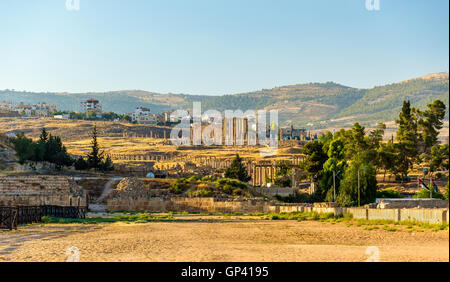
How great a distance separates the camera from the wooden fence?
2730 centimetres

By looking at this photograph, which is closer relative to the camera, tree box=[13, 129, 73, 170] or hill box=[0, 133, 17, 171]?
hill box=[0, 133, 17, 171]

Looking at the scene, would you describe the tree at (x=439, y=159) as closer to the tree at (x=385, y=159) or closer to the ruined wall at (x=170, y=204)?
the tree at (x=385, y=159)

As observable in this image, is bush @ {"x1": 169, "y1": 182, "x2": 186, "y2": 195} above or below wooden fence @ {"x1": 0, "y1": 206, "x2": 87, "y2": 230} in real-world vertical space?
below

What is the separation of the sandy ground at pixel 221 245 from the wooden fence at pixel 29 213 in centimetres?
93

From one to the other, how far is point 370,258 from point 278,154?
477 ft

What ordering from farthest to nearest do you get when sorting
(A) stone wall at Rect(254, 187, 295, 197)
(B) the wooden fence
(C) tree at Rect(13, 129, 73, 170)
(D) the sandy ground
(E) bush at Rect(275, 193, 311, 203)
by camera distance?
1. (C) tree at Rect(13, 129, 73, 170)
2. (A) stone wall at Rect(254, 187, 295, 197)
3. (E) bush at Rect(275, 193, 311, 203)
4. (B) the wooden fence
5. (D) the sandy ground

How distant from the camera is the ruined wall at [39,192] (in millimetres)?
41438

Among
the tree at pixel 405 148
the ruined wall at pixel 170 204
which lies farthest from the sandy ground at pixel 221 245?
the tree at pixel 405 148

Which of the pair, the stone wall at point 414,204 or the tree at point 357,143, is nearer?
the stone wall at point 414,204

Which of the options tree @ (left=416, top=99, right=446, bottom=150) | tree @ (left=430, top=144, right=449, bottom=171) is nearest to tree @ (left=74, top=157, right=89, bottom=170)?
tree @ (left=430, top=144, right=449, bottom=171)

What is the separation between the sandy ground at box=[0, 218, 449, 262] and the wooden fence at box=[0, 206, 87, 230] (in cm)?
93

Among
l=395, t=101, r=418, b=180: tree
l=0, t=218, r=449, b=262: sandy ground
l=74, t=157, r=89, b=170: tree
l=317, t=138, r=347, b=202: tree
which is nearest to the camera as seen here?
l=0, t=218, r=449, b=262: sandy ground

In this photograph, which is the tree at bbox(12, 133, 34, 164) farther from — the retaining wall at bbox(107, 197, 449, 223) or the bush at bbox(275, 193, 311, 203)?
the bush at bbox(275, 193, 311, 203)
